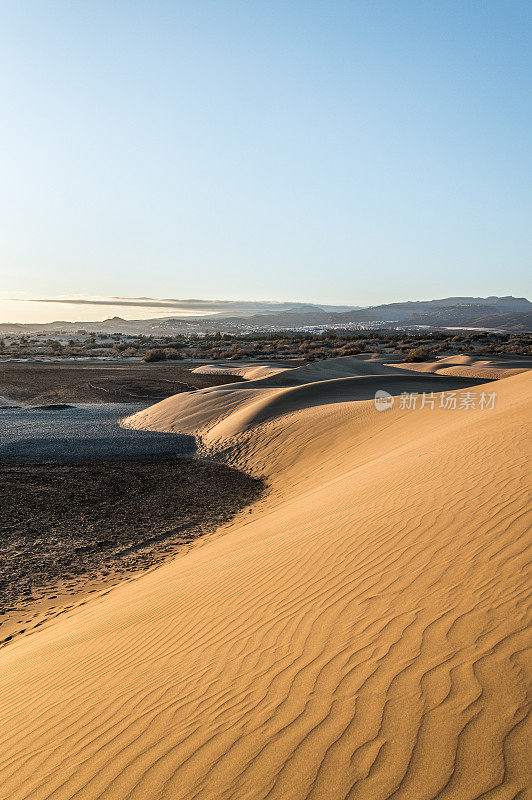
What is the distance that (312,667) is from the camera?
3600 mm

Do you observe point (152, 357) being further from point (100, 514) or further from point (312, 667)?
point (312, 667)

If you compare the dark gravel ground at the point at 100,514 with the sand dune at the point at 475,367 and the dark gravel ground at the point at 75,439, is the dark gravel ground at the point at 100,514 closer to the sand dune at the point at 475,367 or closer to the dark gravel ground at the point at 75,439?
the dark gravel ground at the point at 75,439

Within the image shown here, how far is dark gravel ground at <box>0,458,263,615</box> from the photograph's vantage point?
8.71 meters

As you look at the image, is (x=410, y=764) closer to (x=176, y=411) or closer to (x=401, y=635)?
(x=401, y=635)

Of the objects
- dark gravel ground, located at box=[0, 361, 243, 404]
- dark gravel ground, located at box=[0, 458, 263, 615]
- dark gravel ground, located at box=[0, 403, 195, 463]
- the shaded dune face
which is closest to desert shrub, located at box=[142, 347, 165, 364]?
dark gravel ground, located at box=[0, 361, 243, 404]

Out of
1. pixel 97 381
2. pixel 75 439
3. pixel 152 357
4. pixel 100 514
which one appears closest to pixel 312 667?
pixel 100 514

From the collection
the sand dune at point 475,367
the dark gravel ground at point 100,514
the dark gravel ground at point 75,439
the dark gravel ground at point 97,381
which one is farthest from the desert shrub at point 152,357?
the dark gravel ground at point 100,514

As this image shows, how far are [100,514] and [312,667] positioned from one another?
870 cm

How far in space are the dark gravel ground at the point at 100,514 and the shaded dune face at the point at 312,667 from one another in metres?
1.42

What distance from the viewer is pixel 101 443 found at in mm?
17766

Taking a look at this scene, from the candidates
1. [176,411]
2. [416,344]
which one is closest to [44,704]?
[176,411]

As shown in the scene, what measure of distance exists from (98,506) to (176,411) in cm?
996

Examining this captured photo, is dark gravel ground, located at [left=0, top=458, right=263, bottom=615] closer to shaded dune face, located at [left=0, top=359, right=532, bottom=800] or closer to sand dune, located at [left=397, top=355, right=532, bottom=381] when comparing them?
shaded dune face, located at [left=0, top=359, right=532, bottom=800]

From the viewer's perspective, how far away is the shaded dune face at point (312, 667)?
8.83 ft
